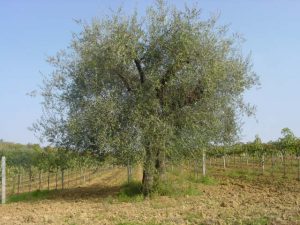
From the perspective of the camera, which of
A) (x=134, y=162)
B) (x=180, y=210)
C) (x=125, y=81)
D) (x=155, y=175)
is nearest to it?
(x=180, y=210)

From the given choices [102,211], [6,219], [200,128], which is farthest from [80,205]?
[200,128]

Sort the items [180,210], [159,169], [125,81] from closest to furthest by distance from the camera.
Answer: [180,210] → [125,81] → [159,169]

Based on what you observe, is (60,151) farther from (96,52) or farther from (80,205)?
(96,52)

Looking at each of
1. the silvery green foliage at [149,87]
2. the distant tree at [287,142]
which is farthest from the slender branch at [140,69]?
the distant tree at [287,142]

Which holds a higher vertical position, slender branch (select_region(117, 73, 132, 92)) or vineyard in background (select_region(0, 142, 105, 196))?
slender branch (select_region(117, 73, 132, 92))

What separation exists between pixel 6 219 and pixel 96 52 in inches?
305

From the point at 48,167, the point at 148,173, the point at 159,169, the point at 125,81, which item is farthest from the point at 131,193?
the point at 48,167

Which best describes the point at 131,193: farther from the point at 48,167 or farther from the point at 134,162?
the point at 48,167

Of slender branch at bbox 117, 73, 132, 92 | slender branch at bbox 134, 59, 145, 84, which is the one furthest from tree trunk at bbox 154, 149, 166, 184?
slender branch at bbox 134, 59, 145, 84

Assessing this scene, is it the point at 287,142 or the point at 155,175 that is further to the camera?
the point at 287,142

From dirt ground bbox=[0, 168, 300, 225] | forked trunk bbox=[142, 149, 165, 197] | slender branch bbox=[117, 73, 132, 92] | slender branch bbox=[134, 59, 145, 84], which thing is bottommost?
dirt ground bbox=[0, 168, 300, 225]

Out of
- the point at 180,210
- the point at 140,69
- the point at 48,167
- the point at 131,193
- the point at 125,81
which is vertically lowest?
the point at 180,210

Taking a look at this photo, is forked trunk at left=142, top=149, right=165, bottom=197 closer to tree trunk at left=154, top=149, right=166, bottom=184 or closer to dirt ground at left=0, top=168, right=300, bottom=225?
tree trunk at left=154, top=149, right=166, bottom=184

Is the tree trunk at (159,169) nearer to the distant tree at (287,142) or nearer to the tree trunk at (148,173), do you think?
the tree trunk at (148,173)
